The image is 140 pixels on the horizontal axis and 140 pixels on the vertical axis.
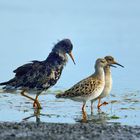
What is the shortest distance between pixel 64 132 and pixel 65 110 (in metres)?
3.95

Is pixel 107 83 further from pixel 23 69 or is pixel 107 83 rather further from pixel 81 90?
pixel 23 69

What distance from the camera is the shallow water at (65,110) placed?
1317 cm

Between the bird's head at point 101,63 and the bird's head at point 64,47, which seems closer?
the bird's head at point 101,63

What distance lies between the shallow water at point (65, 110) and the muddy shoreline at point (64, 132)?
1488 millimetres

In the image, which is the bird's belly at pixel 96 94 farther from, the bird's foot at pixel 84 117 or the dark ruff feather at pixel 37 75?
the dark ruff feather at pixel 37 75

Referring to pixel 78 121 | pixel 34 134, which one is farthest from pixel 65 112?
pixel 34 134

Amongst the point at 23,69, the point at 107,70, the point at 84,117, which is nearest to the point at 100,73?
the point at 107,70

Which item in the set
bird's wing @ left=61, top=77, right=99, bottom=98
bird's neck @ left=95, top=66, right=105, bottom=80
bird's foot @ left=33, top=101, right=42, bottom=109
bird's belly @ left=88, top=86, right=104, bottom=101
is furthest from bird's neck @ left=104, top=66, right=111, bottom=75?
bird's foot @ left=33, top=101, right=42, bottom=109

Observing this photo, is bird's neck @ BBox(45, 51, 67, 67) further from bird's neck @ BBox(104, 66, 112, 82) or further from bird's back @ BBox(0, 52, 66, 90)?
bird's neck @ BBox(104, 66, 112, 82)

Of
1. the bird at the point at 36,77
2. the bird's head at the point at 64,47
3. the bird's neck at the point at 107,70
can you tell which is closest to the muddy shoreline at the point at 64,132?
the bird at the point at 36,77

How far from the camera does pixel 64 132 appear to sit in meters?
10.6

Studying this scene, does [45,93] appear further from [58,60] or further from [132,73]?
[132,73]

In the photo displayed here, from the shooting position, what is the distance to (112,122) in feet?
42.1

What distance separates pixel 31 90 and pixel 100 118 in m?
2.64
